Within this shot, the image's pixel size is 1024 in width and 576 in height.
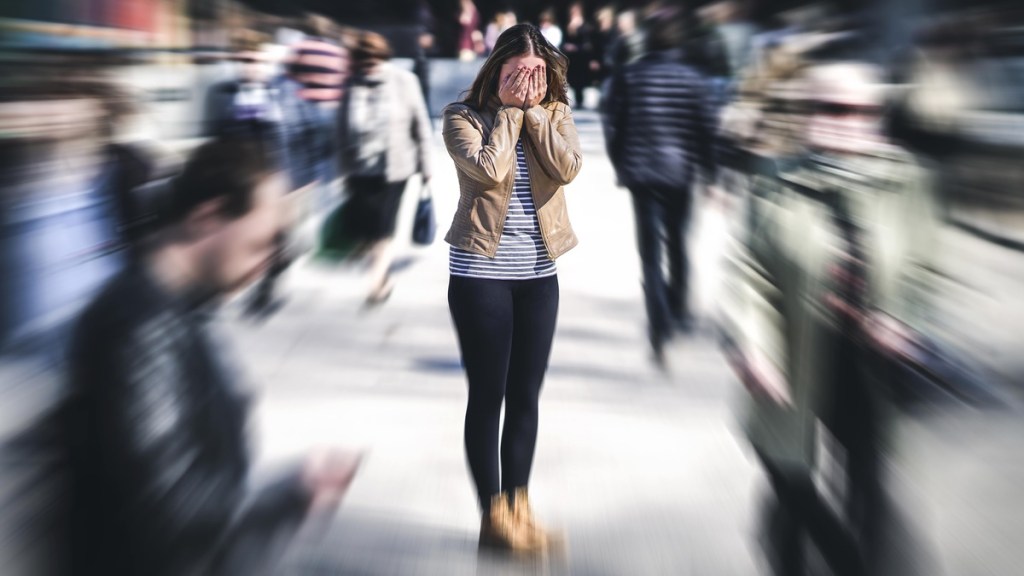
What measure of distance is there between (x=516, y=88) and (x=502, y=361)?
75 centimetres

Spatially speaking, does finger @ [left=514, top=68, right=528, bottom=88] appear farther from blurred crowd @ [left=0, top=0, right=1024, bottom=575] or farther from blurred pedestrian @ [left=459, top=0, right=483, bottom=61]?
blurred pedestrian @ [left=459, top=0, right=483, bottom=61]

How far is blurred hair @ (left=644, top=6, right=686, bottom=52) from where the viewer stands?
5.14 metres

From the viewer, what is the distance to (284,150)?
25.2 feet

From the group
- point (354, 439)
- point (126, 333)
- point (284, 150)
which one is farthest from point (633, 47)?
point (126, 333)

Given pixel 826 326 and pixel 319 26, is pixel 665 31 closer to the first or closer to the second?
pixel 826 326

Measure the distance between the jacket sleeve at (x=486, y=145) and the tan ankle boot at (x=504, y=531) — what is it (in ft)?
3.11

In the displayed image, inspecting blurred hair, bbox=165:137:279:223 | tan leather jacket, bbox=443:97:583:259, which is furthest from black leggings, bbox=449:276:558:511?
blurred hair, bbox=165:137:279:223

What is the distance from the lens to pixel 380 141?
6.09 metres

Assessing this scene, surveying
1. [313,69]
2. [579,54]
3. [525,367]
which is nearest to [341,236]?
[313,69]

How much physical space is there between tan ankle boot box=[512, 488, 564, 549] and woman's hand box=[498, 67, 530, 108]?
3.68ft

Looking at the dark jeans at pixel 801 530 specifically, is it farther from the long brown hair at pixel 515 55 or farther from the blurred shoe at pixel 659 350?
the blurred shoe at pixel 659 350

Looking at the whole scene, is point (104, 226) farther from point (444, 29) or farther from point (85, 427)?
point (444, 29)

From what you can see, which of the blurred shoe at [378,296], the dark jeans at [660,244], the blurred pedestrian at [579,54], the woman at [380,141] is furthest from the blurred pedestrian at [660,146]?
the blurred pedestrian at [579,54]

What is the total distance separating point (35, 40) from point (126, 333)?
1729 mm
